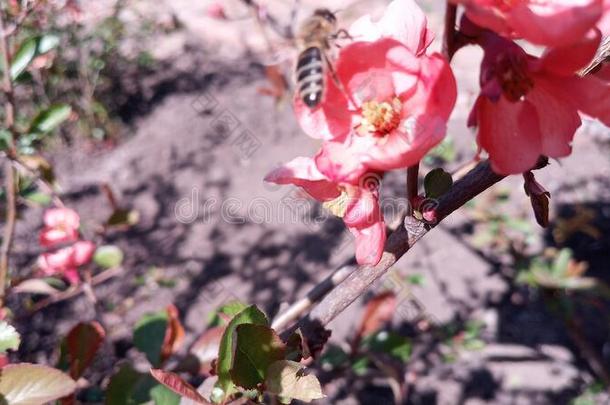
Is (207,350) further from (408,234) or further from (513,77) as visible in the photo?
(513,77)

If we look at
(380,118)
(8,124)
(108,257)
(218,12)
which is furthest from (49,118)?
(218,12)

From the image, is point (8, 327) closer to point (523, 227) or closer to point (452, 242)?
point (523, 227)

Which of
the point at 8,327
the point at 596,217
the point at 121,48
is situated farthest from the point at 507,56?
the point at 121,48

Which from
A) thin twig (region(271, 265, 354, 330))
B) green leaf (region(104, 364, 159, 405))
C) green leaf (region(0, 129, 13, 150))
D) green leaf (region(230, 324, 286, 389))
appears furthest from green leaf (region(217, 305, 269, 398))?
green leaf (region(0, 129, 13, 150))

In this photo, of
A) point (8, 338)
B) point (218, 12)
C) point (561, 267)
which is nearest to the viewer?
point (8, 338)

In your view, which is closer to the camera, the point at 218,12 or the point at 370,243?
the point at 370,243
